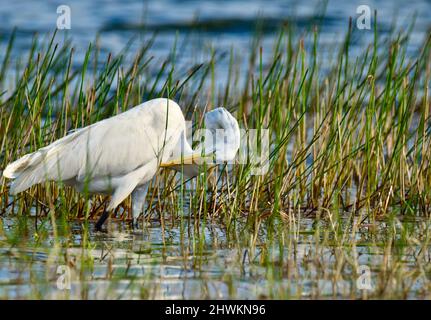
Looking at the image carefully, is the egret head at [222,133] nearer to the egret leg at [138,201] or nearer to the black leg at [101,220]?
the egret leg at [138,201]

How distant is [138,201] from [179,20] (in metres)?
→ 13.1

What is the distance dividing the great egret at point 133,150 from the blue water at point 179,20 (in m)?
8.84

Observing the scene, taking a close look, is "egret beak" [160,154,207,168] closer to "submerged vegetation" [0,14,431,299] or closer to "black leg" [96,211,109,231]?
"submerged vegetation" [0,14,431,299]

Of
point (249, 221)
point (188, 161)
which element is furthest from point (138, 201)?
point (249, 221)

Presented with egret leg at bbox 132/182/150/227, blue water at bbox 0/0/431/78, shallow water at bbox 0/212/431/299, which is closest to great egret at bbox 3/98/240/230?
egret leg at bbox 132/182/150/227

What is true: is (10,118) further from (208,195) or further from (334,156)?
(334,156)

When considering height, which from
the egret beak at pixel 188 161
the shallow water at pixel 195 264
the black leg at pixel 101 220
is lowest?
the shallow water at pixel 195 264

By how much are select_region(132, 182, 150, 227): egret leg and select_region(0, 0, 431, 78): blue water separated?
28.8 feet

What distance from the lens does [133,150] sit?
7230 mm

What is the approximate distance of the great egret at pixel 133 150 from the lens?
7.04 meters

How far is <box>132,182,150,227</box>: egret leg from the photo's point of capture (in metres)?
7.27

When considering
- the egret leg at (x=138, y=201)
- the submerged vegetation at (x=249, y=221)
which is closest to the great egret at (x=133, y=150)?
the egret leg at (x=138, y=201)

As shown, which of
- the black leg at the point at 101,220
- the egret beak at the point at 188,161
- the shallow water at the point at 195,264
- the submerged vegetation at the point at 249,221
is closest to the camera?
the shallow water at the point at 195,264

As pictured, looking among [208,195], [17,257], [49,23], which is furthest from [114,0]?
[17,257]
